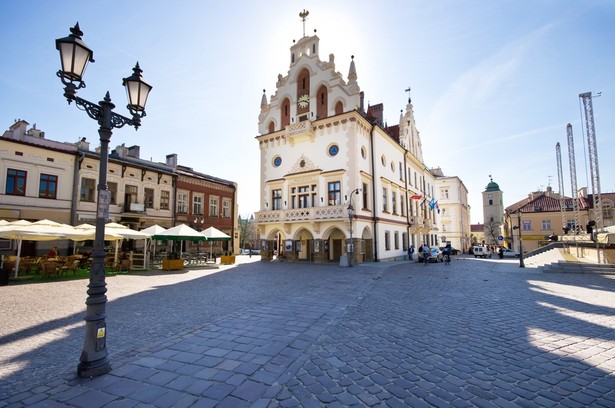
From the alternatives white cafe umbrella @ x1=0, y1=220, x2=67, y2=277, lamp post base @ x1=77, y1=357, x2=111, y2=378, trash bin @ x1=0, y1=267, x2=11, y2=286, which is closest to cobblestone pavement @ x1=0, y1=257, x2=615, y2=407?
lamp post base @ x1=77, y1=357, x2=111, y2=378

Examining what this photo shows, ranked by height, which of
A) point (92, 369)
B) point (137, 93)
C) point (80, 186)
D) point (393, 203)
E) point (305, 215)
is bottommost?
point (92, 369)

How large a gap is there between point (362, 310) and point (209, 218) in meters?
30.7

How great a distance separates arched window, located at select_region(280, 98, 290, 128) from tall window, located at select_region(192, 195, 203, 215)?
13.8m

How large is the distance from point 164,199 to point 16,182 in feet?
37.8

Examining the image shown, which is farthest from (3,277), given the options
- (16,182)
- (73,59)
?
(73,59)

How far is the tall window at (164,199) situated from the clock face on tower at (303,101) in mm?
16547

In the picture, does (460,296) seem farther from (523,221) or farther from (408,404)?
(523,221)

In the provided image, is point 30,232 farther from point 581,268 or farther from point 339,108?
point 581,268

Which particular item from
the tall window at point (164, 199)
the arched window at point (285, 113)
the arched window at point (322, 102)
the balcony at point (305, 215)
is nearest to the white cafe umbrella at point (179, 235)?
the balcony at point (305, 215)

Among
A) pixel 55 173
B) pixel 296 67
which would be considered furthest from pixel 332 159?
pixel 55 173

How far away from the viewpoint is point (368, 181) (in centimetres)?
2636

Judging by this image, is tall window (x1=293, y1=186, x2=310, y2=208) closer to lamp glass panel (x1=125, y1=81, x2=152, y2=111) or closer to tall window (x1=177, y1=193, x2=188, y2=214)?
tall window (x1=177, y1=193, x2=188, y2=214)

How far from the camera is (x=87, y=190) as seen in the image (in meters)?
25.9

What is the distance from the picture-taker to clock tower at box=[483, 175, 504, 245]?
72.0 metres
